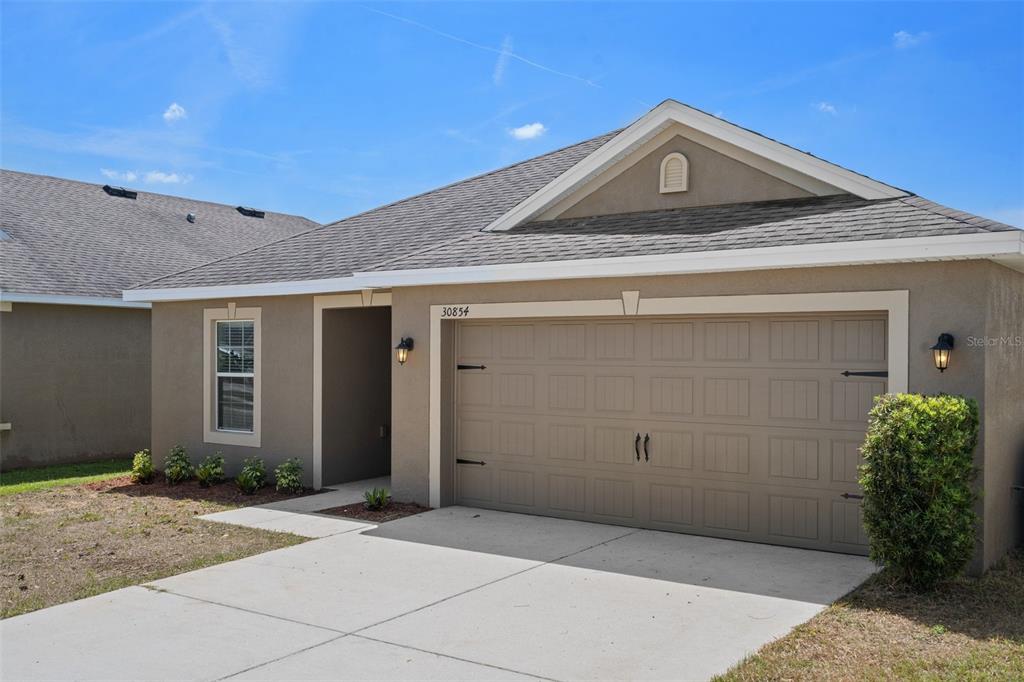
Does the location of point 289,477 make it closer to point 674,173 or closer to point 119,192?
point 674,173

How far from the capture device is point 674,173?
9.85 metres

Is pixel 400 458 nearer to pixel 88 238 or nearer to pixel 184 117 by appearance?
pixel 88 238

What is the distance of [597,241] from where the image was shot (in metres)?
9.41

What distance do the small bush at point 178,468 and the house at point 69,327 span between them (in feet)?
12.2

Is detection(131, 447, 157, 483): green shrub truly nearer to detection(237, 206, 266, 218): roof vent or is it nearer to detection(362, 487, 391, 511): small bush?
detection(362, 487, 391, 511): small bush

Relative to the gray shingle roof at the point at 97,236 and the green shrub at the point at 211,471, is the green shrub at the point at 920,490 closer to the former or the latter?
the green shrub at the point at 211,471

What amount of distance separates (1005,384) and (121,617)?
306 inches

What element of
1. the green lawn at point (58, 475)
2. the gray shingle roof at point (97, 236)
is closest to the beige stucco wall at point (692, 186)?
the green lawn at point (58, 475)

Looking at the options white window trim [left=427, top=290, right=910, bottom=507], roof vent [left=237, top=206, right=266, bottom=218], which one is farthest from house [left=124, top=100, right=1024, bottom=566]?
roof vent [left=237, top=206, right=266, bottom=218]

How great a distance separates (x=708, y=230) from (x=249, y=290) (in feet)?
22.7

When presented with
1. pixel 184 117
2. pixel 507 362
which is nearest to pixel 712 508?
pixel 507 362

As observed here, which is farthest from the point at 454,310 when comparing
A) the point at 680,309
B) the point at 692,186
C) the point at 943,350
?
the point at 943,350

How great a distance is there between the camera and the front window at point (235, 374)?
42.8 ft

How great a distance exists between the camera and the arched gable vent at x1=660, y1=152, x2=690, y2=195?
9.77 m
